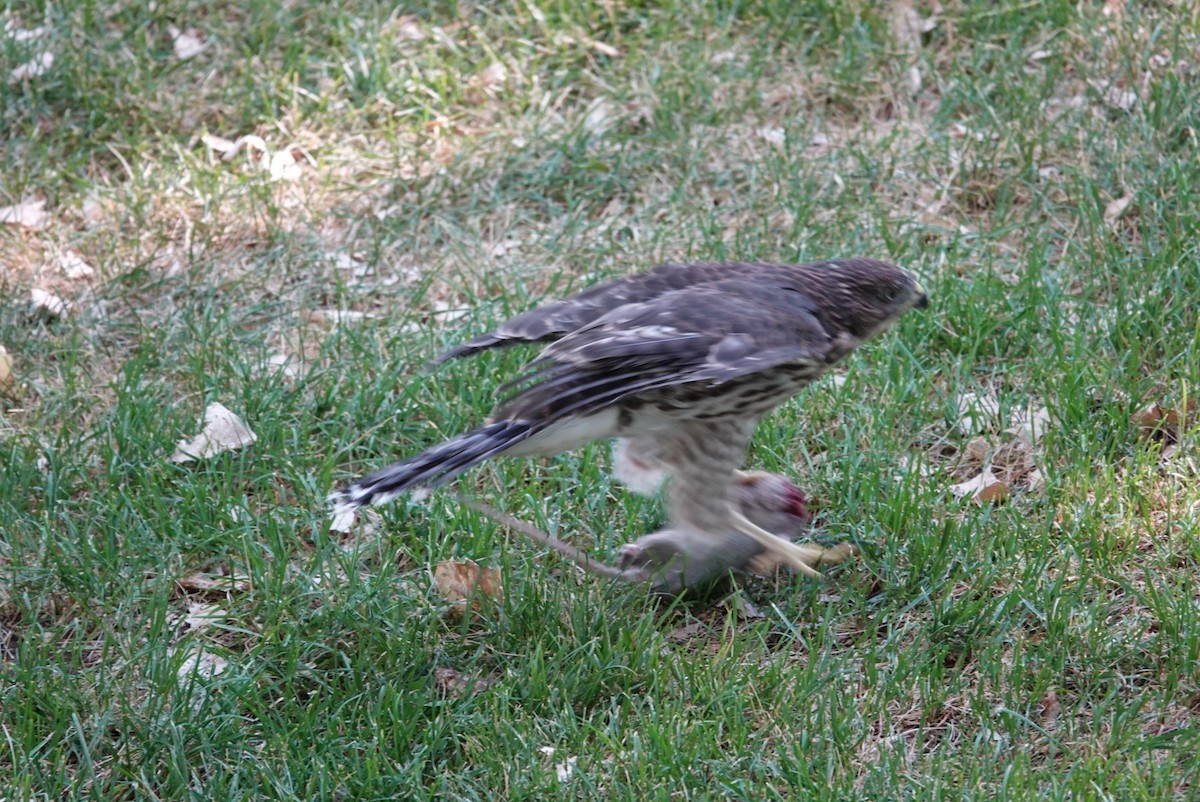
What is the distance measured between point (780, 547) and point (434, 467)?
1109mm

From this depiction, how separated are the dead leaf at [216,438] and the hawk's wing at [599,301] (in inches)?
42.6

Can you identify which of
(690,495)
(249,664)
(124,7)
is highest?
(124,7)

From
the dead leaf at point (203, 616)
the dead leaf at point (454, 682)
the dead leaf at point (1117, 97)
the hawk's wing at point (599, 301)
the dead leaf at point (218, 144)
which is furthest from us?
the dead leaf at point (218, 144)

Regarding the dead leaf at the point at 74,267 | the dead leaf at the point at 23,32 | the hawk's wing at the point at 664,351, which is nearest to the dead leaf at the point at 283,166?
the dead leaf at the point at 74,267

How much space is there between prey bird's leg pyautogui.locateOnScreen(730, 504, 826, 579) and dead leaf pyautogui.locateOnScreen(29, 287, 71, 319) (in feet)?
10.6

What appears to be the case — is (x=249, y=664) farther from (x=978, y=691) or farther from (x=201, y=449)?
(x=978, y=691)

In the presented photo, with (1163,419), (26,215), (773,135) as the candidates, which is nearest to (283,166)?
(26,215)

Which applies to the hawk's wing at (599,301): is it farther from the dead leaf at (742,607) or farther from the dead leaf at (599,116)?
the dead leaf at (599,116)

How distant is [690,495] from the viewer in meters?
4.04

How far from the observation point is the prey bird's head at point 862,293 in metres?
4.13

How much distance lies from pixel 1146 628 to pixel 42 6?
244 inches

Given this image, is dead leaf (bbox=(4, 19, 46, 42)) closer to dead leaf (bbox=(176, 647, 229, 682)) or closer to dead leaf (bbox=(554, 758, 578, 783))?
dead leaf (bbox=(176, 647, 229, 682))

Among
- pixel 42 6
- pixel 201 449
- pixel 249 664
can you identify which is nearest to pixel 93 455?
pixel 201 449

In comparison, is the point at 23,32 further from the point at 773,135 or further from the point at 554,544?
the point at 554,544
